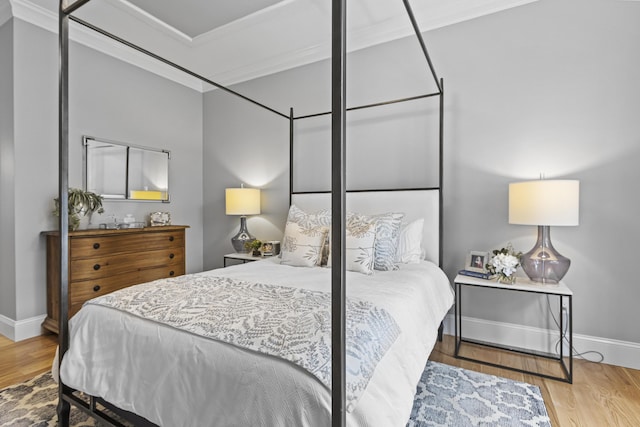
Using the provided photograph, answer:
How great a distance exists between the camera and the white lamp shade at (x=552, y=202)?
2.09 m

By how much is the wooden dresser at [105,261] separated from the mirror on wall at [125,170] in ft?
1.84

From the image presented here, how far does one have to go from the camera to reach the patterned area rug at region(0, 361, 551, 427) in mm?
1674

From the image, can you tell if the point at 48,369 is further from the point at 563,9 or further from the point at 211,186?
the point at 563,9

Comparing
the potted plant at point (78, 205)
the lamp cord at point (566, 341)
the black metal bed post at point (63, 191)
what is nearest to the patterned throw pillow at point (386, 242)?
the lamp cord at point (566, 341)

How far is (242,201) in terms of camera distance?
3.62m

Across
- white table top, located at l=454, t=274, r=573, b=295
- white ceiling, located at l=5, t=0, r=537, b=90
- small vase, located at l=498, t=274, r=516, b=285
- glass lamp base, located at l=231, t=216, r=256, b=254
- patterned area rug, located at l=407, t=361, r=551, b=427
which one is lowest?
patterned area rug, located at l=407, t=361, r=551, b=427

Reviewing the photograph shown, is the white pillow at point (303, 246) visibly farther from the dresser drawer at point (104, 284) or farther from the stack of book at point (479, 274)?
the dresser drawer at point (104, 284)

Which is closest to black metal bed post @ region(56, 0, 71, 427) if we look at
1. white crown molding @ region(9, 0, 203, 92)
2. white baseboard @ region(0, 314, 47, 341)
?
white baseboard @ region(0, 314, 47, 341)

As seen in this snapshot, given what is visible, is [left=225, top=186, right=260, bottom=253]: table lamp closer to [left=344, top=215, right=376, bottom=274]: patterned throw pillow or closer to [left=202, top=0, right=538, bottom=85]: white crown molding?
[left=202, top=0, right=538, bottom=85]: white crown molding

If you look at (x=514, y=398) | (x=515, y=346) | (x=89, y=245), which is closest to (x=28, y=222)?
(x=89, y=245)

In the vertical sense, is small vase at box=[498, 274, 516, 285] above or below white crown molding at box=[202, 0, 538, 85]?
below

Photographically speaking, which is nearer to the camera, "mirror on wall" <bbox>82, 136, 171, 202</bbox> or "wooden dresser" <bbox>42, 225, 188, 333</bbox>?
"wooden dresser" <bbox>42, 225, 188, 333</bbox>

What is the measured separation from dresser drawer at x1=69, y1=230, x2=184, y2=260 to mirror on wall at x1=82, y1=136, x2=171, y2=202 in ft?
1.82

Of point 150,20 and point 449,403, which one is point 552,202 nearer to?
point 449,403
